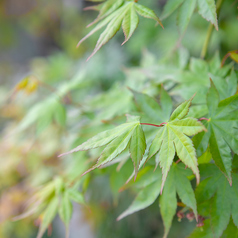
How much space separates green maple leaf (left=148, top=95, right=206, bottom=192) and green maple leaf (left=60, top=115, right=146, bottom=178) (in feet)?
0.09

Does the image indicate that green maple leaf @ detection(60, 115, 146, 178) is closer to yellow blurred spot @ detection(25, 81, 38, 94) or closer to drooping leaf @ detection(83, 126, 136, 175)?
drooping leaf @ detection(83, 126, 136, 175)

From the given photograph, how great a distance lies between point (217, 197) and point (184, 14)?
42cm

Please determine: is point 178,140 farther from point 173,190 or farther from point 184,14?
point 184,14

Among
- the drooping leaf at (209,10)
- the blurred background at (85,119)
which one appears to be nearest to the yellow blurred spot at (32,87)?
the blurred background at (85,119)

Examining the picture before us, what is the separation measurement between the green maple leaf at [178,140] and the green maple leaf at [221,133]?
0.18 ft

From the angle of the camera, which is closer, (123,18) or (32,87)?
(123,18)

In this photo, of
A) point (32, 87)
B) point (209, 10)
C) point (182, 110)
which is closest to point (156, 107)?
point (182, 110)

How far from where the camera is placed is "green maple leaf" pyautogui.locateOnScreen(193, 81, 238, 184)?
0.47 metres

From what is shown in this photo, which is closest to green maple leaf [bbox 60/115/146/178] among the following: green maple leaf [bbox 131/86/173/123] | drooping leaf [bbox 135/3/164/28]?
green maple leaf [bbox 131/86/173/123]

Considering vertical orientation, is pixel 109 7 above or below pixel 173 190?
above

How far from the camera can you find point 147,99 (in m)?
0.62

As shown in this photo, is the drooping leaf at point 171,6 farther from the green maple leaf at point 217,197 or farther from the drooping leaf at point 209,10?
the green maple leaf at point 217,197

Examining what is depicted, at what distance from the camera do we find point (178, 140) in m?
0.45

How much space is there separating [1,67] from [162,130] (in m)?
3.12
